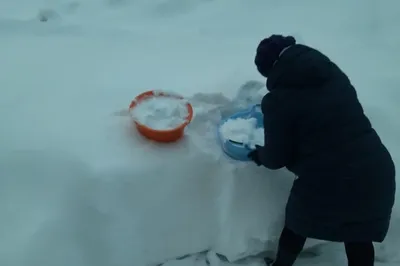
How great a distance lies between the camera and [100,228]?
1.48 metres

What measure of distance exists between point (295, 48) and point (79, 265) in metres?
0.87

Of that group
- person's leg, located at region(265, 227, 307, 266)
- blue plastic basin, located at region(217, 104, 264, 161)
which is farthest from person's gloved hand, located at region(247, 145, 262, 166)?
person's leg, located at region(265, 227, 307, 266)

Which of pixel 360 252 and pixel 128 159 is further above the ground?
pixel 128 159

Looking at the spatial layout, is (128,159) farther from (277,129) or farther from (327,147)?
Result: (327,147)

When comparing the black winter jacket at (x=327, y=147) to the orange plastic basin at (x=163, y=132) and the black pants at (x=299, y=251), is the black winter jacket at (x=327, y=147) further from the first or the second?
the orange plastic basin at (x=163, y=132)

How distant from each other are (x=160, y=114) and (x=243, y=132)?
285 millimetres

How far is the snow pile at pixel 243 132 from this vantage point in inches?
61.4

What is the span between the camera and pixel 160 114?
5.32ft

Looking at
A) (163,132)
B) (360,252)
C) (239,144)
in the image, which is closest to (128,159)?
(163,132)

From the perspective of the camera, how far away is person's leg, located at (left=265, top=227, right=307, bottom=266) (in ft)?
4.76

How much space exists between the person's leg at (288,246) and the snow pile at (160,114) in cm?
49

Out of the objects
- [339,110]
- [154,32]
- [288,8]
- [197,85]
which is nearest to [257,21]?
[288,8]

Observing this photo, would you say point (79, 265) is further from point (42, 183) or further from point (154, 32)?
point (154, 32)

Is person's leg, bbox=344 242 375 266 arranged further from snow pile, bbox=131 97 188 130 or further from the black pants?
snow pile, bbox=131 97 188 130
